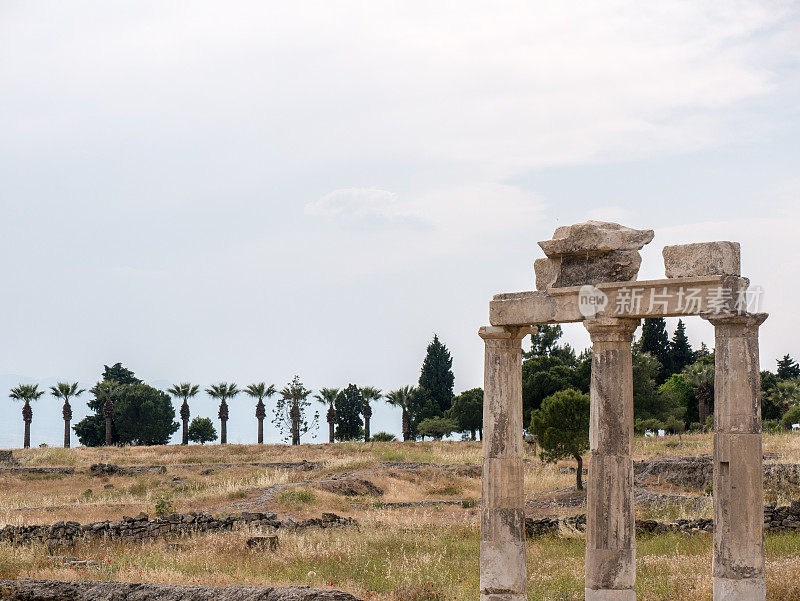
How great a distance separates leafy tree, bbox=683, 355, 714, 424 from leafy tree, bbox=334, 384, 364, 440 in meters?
31.4

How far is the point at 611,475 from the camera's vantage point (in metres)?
14.5

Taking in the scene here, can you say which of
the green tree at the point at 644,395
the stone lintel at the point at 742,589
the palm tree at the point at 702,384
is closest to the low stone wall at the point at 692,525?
the stone lintel at the point at 742,589

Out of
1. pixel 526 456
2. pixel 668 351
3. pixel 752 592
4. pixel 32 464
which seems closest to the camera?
pixel 752 592

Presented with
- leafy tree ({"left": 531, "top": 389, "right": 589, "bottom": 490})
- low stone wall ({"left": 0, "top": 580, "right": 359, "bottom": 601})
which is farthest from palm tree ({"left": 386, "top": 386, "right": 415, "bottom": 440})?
low stone wall ({"left": 0, "top": 580, "right": 359, "bottom": 601})

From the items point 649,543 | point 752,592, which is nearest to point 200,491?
point 649,543

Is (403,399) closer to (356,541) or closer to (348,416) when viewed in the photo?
(348,416)

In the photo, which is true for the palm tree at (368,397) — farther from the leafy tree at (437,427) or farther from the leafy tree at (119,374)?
the leafy tree at (119,374)

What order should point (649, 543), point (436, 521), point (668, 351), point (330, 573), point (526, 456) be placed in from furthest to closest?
1. point (668, 351)
2. point (526, 456)
3. point (436, 521)
4. point (649, 543)
5. point (330, 573)

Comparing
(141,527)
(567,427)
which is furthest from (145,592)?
(567,427)

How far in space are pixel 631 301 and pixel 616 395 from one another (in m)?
1.48

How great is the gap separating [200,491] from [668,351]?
48680 mm

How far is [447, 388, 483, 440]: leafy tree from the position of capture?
2874 inches

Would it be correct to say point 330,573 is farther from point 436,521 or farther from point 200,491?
point 200,491

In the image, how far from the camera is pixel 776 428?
179 feet
